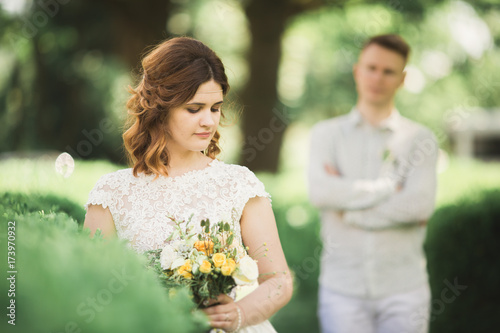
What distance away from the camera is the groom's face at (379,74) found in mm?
4238

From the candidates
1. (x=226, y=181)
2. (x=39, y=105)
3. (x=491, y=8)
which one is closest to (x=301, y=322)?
(x=226, y=181)

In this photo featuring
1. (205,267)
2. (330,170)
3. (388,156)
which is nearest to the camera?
(205,267)

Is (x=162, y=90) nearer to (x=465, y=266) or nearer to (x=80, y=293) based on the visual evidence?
(x=80, y=293)

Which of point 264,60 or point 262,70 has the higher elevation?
point 264,60

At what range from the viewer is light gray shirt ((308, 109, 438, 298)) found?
4.09 m

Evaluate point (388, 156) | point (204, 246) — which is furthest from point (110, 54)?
point (204, 246)

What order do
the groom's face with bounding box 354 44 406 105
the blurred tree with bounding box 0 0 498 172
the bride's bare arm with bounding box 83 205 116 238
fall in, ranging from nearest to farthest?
the bride's bare arm with bounding box 83 205 116 238, the groom's face with bounding box 354 44 406 105, the blurred tree with bounding box 0 0 498 172

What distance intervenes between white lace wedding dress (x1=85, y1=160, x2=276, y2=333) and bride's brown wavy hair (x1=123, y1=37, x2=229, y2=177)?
3.8 inches

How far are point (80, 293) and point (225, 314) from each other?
984 millimetres

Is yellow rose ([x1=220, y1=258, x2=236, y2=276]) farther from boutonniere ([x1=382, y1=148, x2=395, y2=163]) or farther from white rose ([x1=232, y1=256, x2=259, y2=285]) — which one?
boutonniere ([x1=382, y1=148, x2=395, y2=163])

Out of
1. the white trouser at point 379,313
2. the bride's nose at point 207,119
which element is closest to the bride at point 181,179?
the bride's nose at point 207,119

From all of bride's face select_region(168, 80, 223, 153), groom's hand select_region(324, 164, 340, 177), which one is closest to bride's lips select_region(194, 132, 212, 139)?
bride's face select_region(168, 80, 223, 153)

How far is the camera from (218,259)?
2139 mm

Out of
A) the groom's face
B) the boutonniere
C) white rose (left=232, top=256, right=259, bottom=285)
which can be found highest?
the groom's face
